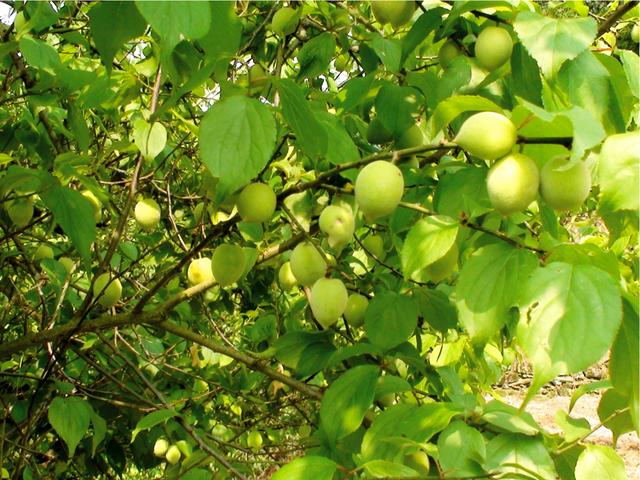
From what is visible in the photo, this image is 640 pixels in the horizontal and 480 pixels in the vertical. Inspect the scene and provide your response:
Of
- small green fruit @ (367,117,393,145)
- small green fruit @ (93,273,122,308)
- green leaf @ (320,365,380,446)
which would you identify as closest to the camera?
green leaf @ (320,365,380,446)

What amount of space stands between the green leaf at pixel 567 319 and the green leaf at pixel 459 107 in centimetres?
25

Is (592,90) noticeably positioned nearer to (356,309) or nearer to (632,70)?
(632,70)

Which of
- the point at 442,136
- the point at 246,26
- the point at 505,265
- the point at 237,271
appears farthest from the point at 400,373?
the point at 246,26

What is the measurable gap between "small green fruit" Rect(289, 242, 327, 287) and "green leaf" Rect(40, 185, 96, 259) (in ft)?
1.57

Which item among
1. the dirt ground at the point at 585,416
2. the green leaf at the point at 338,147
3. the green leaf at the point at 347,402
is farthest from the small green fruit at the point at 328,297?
the dirt ground at the point at 585,416

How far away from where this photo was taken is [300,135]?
1.01 m

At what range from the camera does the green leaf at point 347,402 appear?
1.24 m

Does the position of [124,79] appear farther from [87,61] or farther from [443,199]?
[443,199]

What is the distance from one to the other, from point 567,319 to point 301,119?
477mm

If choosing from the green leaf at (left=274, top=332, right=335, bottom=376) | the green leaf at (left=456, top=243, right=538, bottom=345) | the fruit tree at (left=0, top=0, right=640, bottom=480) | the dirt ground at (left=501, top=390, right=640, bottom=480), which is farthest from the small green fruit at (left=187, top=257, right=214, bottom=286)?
the dirt ground at (left=501, top=390, right=640, bottom=480)

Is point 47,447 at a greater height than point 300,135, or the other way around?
point 300,135

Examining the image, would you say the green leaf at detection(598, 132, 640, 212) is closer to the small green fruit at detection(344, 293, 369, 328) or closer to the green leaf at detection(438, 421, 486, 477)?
the green leaf at detection(438, 421, 486, 477)

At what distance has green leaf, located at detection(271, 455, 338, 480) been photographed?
1.06m

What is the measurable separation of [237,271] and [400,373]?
0.49 m
